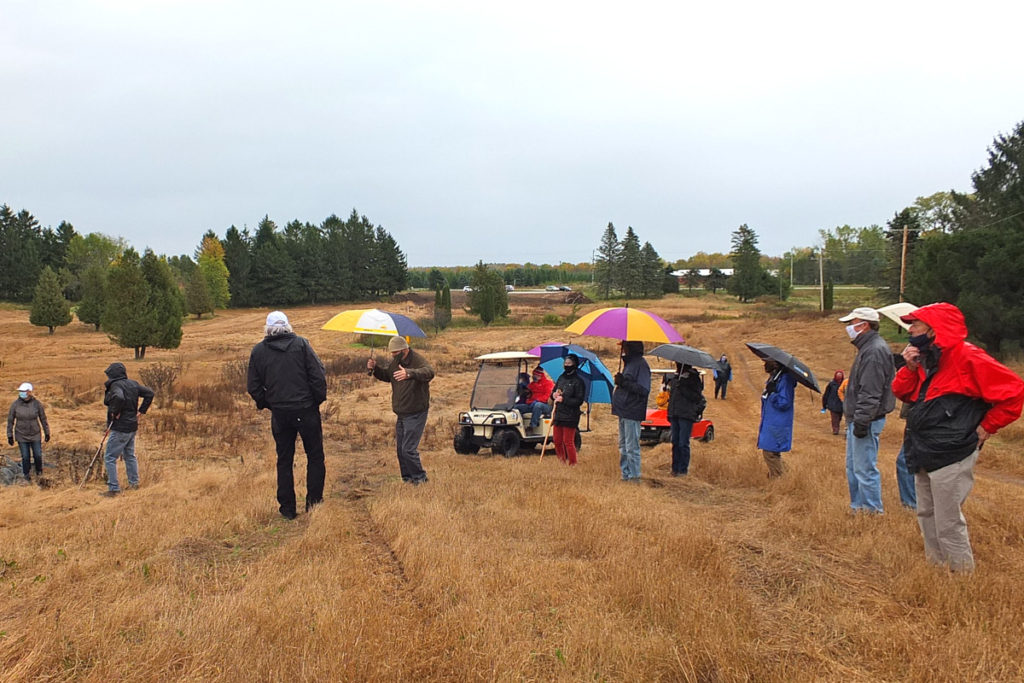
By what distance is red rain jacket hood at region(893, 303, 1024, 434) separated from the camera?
4.31 m

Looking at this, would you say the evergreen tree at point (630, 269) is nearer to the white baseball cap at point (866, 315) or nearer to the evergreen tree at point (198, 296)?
the evergreen tree at point (198, 296)

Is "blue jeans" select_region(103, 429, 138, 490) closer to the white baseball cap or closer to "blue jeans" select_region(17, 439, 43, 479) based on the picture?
"blue jeans" select_region(17, 439, 43, 479)

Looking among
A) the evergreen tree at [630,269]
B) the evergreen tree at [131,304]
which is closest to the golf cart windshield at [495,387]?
the evergreen tree at [131,304]

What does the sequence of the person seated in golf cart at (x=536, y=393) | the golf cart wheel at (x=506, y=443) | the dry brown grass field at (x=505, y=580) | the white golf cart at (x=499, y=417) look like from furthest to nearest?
the person seated in golf cart at (x=536, y=393) < the white golf cart at (x=499, y=417) < the golf cart wheel at (x=506, y=443) < the dry brown grass field at (x=505, y=580)

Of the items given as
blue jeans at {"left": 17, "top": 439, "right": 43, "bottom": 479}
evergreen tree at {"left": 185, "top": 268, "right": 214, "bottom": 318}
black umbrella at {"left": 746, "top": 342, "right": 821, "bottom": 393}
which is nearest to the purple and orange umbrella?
black umbrella at {"left": 746, "top": 342, "right": 821, "bottom": 393}

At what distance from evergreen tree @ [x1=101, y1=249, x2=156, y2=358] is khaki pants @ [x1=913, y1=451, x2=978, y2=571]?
34513mm

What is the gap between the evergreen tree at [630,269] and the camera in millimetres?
91875

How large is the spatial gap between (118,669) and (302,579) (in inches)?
58.3

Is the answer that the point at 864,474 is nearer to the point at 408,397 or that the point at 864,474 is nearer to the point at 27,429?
the point at 408,397

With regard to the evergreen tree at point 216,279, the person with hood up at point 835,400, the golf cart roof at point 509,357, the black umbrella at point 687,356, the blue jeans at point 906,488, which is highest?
the evergreen tree at point 216,279

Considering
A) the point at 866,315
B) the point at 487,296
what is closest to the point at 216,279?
the point at 487,296

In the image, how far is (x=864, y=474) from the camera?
6355 mm

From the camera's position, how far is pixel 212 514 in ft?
22.2

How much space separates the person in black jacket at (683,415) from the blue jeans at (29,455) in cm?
1043
